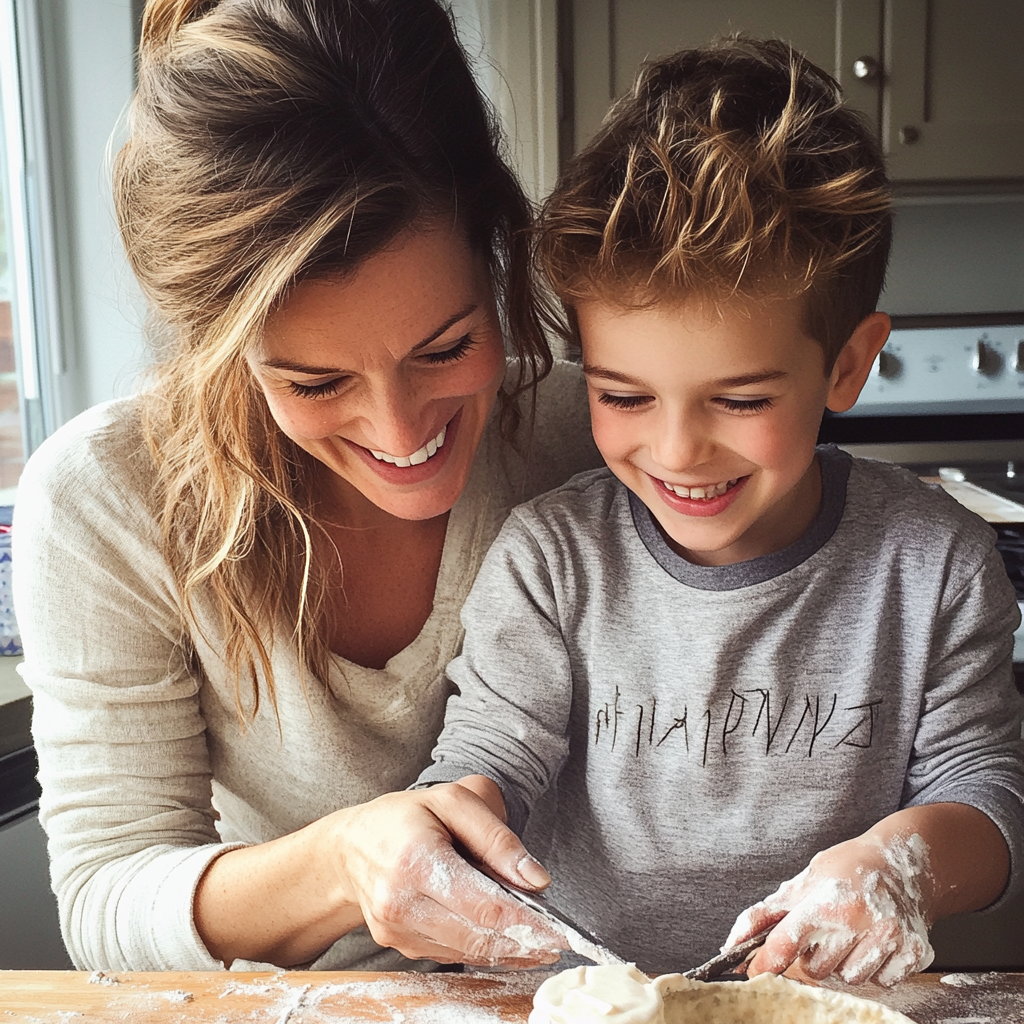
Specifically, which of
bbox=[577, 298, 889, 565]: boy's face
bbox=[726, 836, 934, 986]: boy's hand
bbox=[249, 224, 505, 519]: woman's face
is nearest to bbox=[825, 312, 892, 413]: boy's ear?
bbox=[577, 298, 889, 565]: boy's face

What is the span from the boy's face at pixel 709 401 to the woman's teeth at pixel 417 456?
15 centimetres

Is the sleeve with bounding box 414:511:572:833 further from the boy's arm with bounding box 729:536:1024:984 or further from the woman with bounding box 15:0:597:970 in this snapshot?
the boy's arm with bounding box 729:536:1024:984

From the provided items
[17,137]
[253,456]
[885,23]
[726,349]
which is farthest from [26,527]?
[885,23]

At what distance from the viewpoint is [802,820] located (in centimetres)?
104

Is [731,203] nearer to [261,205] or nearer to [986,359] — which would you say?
[261,205]

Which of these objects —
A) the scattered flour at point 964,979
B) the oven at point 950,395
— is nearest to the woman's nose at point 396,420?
the scattered flour at point 964,979

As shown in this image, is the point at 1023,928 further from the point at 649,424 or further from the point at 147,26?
the point at 147,26

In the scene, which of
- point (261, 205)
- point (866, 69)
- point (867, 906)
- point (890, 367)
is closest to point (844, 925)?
point (867, 906)

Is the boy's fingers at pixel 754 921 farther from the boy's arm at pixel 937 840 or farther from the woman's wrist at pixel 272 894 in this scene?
the woman's wrist at pixel 272 894

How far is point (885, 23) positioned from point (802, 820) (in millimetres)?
1859

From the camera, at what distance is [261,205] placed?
885 mm

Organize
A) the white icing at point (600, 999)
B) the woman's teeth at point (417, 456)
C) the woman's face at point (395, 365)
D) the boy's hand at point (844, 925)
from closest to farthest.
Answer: the white icing at point (600, 999)
the boy's hand at point (844, 925)
the woman's face at point (395, 365)
the woman's teeth at point (417, 456)

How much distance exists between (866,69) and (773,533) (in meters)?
1.58

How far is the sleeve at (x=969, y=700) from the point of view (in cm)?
101
